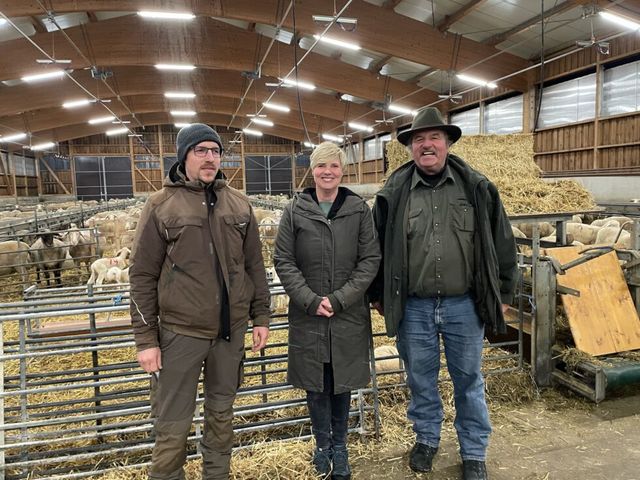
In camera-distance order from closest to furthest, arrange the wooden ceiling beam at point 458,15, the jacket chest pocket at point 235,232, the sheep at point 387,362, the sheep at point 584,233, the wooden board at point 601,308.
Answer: the jacket chest pocket at point 235,232, the wooden board at point 601,308, the sheep at point 387,362, the sheep at point 584,233, the wooden ceiling beam at point 458,15

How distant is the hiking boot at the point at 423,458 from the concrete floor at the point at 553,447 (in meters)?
0.04

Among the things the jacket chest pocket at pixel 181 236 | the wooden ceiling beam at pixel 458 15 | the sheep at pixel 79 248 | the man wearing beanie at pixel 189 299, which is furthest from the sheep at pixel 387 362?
the wooden ceiling beam at pixel 458 15

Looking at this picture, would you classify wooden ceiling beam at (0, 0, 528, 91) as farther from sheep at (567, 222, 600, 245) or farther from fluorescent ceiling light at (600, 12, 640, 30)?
sheep at (567, 222, 600, 245)

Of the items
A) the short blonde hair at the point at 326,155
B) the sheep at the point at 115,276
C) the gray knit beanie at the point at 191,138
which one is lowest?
the sheep at the point at 115,276

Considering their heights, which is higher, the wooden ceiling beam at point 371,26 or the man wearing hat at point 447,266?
the wooden ceiling beam at point 371,26

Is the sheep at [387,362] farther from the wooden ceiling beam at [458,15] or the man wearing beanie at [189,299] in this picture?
the wooden ceiling beam at [458,15]

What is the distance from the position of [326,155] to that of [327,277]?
701 millimetres

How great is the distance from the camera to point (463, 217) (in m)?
2.75

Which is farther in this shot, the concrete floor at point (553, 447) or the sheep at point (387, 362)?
the sheep at point (387, 362)

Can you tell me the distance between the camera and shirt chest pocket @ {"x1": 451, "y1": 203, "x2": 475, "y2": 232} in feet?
8.99

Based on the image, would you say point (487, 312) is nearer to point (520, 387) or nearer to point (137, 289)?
point (520, 387)

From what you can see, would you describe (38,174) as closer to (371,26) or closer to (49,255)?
(49,255)

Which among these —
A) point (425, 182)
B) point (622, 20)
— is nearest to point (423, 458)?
point (425, 182)

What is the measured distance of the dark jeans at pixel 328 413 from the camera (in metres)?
2.74
